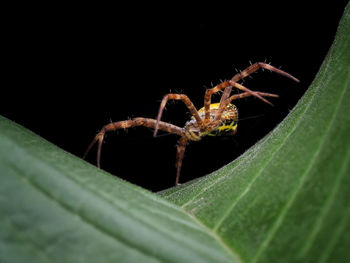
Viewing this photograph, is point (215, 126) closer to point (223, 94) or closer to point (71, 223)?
point (223, 94)

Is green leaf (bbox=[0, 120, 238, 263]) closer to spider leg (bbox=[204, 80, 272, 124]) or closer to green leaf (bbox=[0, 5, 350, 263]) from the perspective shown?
green leaf (bbox=[0, 5, 350, 263])

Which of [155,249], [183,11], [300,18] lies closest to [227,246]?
[155,249]

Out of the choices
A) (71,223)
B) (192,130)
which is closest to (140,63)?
(192,130)

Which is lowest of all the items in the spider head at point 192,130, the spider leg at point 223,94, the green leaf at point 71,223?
the spider head at point 192,130

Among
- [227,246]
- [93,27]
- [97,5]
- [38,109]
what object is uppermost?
[97,5]

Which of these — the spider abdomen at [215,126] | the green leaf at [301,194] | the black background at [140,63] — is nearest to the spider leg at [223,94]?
the spider abdomen at [215,126]

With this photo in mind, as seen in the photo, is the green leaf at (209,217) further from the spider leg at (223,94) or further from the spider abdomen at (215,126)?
the spider abdomen at (215,126)

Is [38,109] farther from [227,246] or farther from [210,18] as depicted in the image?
[227,246]

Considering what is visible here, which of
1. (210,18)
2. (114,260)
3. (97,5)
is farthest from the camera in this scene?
(210,18)
